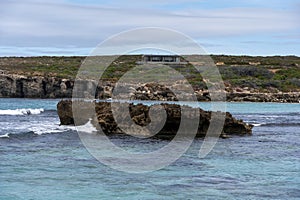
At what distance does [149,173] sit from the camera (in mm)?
18656

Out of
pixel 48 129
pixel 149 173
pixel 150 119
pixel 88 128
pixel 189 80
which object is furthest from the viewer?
pixel 189 80

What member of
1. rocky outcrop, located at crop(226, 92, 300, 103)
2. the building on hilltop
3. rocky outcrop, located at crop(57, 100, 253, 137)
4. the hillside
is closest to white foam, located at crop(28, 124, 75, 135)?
rocky outcrop, located at crop(57, 100, 253, 137)

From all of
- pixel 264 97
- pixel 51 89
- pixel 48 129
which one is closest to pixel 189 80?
pixel 264 97

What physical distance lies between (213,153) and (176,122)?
601 centimetres

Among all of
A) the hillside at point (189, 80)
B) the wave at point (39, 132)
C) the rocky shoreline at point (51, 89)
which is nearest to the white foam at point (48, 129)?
the wave at point (39, 132)

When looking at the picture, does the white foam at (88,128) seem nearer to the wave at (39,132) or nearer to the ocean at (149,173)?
the wave at (39,132)

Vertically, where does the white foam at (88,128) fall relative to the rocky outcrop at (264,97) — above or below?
below

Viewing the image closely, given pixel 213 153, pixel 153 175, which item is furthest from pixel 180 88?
pixel 153 175

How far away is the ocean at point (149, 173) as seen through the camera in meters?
15.7

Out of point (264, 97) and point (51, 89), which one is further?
point (264, 97)

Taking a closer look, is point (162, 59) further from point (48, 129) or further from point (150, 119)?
point (150, 119)

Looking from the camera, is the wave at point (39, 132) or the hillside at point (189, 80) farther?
the hillside at point (189, 80)

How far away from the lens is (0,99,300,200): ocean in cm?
1569

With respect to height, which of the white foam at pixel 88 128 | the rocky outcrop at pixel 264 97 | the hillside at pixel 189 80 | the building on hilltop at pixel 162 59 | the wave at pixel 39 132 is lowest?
the wave at pixel 39 132
